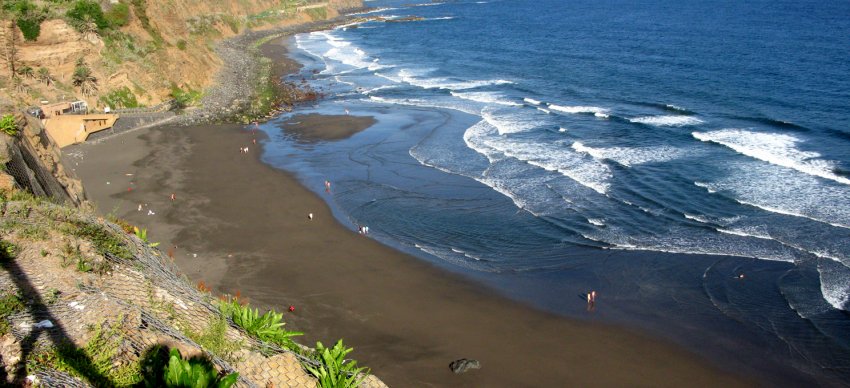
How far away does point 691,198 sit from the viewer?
101ft

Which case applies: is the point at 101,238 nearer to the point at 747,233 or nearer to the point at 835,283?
the point at 835,283

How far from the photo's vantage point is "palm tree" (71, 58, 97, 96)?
44594mm

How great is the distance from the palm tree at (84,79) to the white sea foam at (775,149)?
139 feet

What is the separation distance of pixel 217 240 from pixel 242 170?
1076cm

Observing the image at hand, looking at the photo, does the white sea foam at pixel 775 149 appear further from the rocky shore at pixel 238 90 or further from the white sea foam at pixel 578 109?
the rocky shore at pixel 238 90

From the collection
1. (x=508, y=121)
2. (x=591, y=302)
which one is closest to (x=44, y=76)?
(x=508, y=121)

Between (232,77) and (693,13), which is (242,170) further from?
(693,13)

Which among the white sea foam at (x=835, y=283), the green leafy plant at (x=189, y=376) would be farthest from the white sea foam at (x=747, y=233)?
the green leafy plant at (x=189, y=376)

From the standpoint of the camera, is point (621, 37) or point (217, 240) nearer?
point (217, 240)

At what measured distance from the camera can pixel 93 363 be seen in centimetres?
864

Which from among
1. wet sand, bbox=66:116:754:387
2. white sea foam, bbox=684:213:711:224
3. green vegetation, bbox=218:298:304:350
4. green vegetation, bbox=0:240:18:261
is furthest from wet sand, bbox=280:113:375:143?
green vegetation, bbox=0:240:18:261

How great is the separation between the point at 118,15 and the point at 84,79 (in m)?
10.4

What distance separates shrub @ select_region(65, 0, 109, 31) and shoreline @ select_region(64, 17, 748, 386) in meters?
17.5

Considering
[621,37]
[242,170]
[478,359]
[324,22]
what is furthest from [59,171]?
[324,22]
